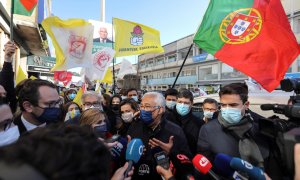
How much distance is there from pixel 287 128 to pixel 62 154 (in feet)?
5.01

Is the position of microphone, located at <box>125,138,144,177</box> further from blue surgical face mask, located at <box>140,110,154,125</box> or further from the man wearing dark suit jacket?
the man wearing dark suit jacket

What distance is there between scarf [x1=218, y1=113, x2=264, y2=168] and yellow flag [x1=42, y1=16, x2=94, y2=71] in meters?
3.21

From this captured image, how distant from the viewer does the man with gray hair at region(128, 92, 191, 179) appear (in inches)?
91.5

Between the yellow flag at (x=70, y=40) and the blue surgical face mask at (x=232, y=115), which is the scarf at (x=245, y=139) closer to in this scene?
the blue surgical face mask at (x=232, y=115)

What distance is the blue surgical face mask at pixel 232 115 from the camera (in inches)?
98.1

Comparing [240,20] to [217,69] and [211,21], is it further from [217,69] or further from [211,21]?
[217,69]

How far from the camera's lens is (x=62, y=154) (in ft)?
2.29

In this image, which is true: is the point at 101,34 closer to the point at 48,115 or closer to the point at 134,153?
the point at 48,115

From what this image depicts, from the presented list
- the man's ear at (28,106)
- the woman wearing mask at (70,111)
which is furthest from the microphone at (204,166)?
the woman wearing mask at (70,111)

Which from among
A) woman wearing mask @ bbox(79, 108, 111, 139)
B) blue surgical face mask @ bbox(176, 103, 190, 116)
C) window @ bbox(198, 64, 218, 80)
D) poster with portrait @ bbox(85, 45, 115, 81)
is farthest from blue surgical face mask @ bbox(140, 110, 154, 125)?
window @ bbox(198, 64, 218, 80)

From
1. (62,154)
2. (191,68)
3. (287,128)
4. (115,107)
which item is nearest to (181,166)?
(287,128)

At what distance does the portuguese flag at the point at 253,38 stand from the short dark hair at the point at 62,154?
2.99 meters

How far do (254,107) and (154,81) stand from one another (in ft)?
163

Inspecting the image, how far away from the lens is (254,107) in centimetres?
391
